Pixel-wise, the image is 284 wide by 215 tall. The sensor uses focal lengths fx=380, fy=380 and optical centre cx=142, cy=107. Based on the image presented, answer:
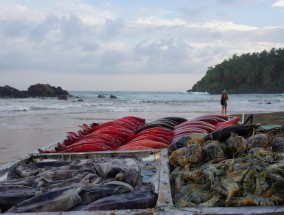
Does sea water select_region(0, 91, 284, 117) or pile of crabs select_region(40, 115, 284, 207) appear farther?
sea water select_region(0, 91, 284, 117)

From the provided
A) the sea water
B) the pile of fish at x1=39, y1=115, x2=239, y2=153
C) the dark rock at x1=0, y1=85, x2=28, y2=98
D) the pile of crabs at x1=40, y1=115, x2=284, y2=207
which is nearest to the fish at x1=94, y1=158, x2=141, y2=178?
the pile of crabs at x1=40, y1=115, x2=284, y2=207

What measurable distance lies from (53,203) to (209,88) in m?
109

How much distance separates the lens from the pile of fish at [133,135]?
616 centimetres

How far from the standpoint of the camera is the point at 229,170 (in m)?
3.75

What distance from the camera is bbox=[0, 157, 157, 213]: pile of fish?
3260 mm

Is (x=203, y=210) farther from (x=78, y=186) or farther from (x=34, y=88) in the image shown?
(x=34, y=88)

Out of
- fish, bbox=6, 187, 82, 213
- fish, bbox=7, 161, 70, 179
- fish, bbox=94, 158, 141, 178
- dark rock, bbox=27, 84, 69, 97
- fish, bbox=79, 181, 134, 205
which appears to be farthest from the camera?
dark rock, bbox=27, 84, 69, 97

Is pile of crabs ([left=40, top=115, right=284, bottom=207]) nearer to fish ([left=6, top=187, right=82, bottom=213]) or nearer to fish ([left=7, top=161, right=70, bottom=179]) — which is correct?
fish ([left=6, top=187, right=82, bottom=213])

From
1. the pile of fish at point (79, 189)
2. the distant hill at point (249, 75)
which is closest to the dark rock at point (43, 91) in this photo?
the distant hill at point (249, 75)

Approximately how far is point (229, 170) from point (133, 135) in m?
4.05

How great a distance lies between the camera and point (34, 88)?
64000 millimetres

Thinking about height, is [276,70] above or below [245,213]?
above

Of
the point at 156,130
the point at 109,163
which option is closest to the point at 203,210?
the point at 109,163

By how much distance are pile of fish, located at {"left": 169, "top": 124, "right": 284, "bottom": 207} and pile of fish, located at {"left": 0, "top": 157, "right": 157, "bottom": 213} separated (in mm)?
382
